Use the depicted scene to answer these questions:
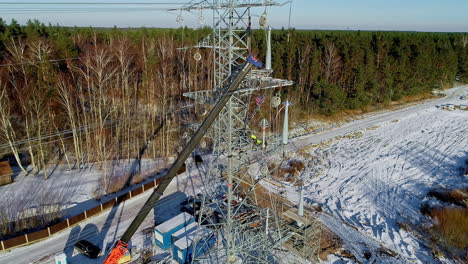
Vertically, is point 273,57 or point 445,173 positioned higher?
point 273,57

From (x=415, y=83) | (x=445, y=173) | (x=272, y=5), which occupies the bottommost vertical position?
(x=445, y=173)

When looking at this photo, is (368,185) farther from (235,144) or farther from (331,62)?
(331,62)

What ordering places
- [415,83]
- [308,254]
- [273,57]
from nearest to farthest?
[308,254] → [273,57] → [415,83]

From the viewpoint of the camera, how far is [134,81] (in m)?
38.6

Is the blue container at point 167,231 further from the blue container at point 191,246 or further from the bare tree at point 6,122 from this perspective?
the bare tree at point 6,122

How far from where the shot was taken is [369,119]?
43.1m

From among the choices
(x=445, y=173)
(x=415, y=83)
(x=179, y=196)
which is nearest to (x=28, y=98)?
(x=179, y=196)

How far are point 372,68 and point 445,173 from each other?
1934cm

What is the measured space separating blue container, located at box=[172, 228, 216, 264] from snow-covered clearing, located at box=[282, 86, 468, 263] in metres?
7.92

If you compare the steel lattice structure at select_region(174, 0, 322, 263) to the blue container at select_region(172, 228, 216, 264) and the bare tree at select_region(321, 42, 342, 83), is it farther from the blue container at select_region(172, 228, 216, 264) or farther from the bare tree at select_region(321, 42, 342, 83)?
the bare tree at select_region(321, 42, 342, 83)

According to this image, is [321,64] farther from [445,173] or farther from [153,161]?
[153,161]

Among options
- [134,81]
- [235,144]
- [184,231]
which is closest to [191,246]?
[184,231]

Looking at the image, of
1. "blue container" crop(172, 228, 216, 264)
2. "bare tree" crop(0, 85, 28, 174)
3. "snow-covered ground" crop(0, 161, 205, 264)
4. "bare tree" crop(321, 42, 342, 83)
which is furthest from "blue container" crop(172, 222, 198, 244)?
"bare tree" crop(321, 42, 342, 83)

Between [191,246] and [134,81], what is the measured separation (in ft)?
85.0
